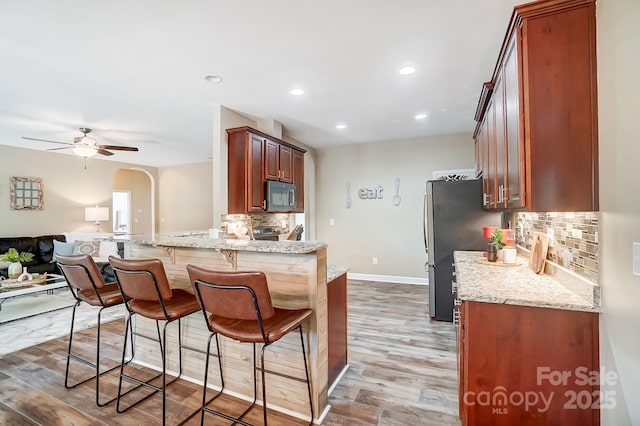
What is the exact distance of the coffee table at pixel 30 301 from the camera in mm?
3686

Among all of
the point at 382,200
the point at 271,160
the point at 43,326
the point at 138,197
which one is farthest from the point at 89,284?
the point at 138,197

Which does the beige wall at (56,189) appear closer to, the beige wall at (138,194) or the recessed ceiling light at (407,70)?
the beige wall at (138,194)

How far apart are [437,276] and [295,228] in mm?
2524

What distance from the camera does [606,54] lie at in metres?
1.32

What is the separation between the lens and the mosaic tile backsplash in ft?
4.85

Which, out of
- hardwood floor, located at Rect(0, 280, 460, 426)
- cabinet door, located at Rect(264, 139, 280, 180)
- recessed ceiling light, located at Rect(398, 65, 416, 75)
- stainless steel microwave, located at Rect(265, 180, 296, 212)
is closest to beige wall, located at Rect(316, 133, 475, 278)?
stainless steel microwave, located at Rect(265, 180, 296, 212)

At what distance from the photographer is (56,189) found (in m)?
6.09

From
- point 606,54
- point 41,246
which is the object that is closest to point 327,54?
point 606,54

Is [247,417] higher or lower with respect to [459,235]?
lower

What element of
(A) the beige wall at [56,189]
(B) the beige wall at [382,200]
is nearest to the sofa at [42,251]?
(A) the beige wall at [56,189]

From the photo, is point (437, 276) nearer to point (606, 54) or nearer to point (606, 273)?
point (606, 273)

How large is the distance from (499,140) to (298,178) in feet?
10.4

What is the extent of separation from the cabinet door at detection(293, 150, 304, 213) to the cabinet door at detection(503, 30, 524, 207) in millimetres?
3225

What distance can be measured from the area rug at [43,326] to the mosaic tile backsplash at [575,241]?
4.56 meters
